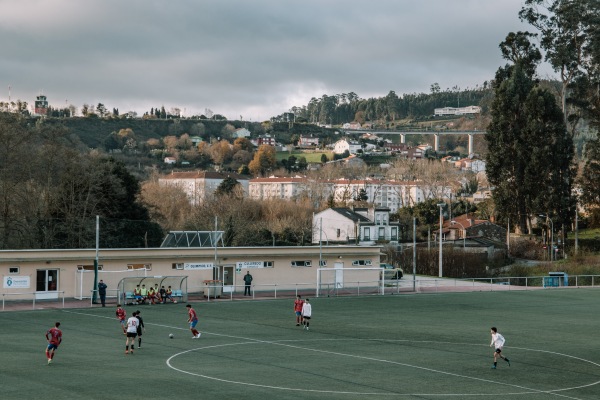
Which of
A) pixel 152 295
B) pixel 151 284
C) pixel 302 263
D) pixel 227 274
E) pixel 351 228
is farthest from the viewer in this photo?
pixel 351 228

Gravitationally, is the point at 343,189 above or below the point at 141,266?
above

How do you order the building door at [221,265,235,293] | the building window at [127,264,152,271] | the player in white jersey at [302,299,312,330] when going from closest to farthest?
the player in white jersey at [302,299,312,330], the building window at [127,264,152,271], the building door at [221,265,235,293]

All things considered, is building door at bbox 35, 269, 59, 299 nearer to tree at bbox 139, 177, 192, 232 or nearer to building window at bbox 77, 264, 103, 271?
building window at bbox 77, 264, 103, 271

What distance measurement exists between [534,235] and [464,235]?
74.5 feet

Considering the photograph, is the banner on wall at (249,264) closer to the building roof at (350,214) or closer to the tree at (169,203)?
the tree at (169,203)

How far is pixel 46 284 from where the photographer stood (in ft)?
171

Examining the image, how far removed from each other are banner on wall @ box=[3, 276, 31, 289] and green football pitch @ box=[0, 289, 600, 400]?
6.16 meters

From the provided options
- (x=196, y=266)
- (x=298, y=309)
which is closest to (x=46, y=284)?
(x=196, y=266)

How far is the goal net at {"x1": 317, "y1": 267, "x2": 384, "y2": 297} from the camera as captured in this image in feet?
198

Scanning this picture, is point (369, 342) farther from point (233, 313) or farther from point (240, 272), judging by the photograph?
point (240, 272)

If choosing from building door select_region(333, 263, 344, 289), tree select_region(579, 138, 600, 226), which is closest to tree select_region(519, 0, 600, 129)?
tree select_region(579, 138, 600, 226)

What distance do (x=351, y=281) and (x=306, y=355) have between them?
31946mm

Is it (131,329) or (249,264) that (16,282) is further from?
(131,329)

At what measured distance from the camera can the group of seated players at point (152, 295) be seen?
4934cm
